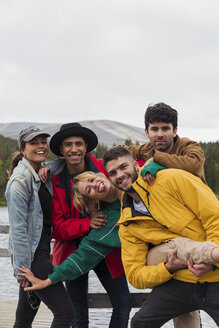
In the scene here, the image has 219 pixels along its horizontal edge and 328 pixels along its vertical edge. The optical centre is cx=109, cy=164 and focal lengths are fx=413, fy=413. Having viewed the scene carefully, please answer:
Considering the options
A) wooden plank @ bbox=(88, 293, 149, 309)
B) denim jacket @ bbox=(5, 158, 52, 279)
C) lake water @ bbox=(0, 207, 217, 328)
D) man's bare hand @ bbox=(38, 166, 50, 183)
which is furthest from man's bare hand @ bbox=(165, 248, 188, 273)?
lake water @ bbox=(0, 207, 217, 328)

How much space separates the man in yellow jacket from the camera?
2660mm

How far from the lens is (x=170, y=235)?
9.07ft

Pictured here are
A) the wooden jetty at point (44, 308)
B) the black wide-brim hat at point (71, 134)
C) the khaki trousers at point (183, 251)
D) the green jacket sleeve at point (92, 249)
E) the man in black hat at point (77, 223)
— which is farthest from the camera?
the wooden jetty at point (44, 308)

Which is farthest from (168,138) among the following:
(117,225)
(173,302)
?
(173,302)

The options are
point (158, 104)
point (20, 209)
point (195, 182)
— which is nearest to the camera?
point (195, 182)

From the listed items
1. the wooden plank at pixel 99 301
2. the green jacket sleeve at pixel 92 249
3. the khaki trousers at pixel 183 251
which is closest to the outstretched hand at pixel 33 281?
the green jacket sleeve at pixel 92 249

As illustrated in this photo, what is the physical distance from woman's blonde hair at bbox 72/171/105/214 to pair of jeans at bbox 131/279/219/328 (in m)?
0.90

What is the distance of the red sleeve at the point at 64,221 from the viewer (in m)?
3.36

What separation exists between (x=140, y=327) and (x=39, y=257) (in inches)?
38.2

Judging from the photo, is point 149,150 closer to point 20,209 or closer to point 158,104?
point 158,104

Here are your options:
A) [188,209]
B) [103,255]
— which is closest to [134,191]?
[188,209]

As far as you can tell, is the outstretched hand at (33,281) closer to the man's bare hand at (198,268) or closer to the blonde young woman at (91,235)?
the blonde young woman at (91,235)

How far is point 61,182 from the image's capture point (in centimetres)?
356

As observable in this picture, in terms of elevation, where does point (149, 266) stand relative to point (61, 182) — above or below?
below
